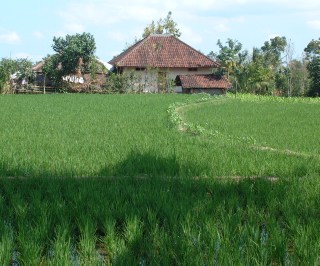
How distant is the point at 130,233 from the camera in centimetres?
345

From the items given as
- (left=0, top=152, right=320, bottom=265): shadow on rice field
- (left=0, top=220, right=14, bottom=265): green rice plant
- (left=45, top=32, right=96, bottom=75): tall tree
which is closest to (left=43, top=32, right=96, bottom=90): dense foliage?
(left=45, top=32, right=96, bottom=75): tall tree

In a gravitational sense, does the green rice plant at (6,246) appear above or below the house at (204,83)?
below

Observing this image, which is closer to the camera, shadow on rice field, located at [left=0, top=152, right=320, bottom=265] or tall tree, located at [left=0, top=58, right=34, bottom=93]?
shadow on rice field, located at [left=0, top=152, right=320, bottom=265]

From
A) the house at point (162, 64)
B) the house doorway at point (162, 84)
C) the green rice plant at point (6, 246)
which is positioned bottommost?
the green rice plant at point (6, 246)

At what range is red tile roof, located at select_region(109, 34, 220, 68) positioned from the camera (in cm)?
3369

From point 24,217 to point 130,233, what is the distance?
3.15 feet

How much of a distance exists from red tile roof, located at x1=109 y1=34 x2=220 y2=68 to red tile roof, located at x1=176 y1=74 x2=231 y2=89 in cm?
100

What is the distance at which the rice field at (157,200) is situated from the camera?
3.17 m

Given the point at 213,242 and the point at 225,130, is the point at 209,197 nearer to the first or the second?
the point at 213,242

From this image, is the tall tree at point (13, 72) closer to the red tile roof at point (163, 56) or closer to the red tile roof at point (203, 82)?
the red tile roof at point (163, 56)

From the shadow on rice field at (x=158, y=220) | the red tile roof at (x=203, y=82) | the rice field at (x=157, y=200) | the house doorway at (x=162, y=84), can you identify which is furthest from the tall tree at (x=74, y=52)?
the shadow on rice field at (x=158, y=220)

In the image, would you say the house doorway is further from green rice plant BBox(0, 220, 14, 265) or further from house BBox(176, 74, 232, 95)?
green rice plant BBox(0, 220, 14, 265)

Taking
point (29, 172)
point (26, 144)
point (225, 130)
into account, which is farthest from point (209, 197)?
point (225, 130)

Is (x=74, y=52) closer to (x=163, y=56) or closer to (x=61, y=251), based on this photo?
(x=163, y=56)
